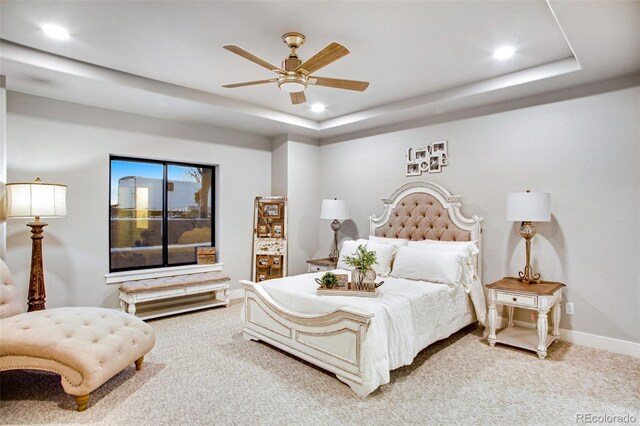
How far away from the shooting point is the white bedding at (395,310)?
252 cm

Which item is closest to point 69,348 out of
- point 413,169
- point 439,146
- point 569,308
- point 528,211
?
point 528,211

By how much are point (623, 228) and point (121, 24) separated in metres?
4.59

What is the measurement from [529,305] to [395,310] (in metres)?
1.37

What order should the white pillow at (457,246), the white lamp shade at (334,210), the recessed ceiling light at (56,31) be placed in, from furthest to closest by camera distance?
the white lamp shade at (334,210) < the white pillow at (457,246) < the recessed ceiling light at (56,31)

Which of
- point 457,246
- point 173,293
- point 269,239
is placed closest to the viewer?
point 457,246

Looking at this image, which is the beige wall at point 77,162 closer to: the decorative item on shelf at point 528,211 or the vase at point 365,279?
the vase at point 365,279

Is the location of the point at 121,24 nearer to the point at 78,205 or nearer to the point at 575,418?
the point at 78,205

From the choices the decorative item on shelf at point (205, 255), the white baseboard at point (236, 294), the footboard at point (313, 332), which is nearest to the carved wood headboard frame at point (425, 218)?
the footboard at point (313, 332)

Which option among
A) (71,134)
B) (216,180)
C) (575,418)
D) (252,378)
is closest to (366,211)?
(216,180)

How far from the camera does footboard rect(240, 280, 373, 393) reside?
2.58m

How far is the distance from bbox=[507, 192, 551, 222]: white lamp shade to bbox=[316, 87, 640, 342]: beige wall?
0.38 m

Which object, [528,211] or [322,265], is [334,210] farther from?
[528,211]

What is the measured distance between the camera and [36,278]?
3.25m

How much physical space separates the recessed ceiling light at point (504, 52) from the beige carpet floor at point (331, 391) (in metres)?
2.70
